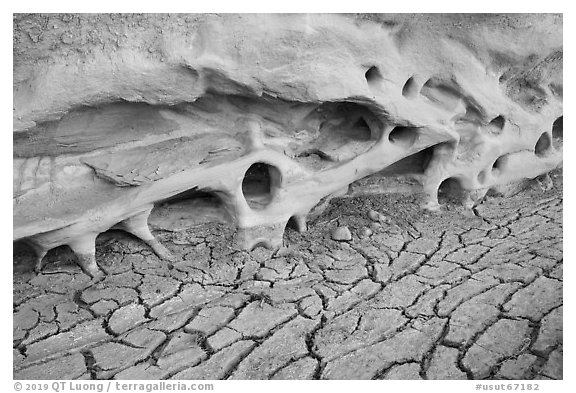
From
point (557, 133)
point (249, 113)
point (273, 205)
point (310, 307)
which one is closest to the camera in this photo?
point (310, 307)

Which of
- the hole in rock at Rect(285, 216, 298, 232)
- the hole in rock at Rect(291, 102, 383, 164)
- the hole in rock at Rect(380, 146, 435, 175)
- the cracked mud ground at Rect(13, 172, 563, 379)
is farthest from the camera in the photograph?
the hole in rock at Rect(380, 146, 435, 175)

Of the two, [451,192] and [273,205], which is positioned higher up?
[451,192]

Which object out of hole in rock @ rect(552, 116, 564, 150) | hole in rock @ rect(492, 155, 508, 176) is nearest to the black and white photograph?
hole in rock @ rect(492, 155, 508, 176)

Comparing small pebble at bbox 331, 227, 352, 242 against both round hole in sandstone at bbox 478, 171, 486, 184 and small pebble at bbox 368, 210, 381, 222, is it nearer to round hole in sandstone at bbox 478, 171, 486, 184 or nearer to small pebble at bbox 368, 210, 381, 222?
small pebble at bbox 368, 210, 381, 222

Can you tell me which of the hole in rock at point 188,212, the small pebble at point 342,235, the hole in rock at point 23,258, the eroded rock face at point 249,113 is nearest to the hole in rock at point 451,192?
the eroded rock face at point 249,113

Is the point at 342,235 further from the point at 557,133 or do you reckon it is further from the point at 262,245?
the point at 557,133

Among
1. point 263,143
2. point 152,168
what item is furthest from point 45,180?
point 263,143

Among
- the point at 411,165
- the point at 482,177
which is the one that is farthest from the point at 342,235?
the point at 482,177

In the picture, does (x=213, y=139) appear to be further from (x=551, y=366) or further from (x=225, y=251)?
(x=551, y=366)
